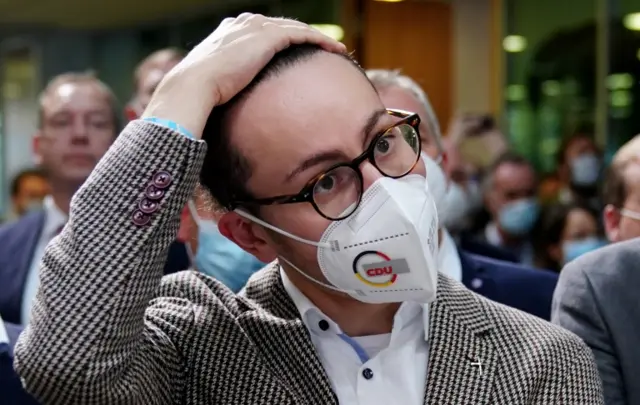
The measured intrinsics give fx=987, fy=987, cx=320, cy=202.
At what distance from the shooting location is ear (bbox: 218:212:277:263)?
1677 mm

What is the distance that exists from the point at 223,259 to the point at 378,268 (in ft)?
3.19

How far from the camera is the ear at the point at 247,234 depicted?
1677 millimetres

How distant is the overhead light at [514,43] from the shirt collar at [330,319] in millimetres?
7117

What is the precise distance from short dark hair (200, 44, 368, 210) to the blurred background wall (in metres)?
4.07

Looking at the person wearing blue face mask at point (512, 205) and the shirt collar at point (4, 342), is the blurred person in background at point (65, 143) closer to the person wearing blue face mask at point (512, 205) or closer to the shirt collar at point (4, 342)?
the shirt collar at point (4, 342)

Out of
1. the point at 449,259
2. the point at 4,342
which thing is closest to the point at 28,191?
the point at 449,259

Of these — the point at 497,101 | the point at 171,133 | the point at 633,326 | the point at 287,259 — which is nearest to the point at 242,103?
the point at 171,133

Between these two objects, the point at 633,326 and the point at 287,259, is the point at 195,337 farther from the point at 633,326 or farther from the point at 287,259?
the point at 633,326

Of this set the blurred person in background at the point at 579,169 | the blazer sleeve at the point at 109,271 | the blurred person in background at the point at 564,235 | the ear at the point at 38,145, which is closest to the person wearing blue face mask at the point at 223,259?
the blazer sleeve at the point at 109,271

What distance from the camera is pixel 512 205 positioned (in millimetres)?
5473

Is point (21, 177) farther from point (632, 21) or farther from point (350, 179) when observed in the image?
point (350, 179)

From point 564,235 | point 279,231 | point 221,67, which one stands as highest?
point 221,67

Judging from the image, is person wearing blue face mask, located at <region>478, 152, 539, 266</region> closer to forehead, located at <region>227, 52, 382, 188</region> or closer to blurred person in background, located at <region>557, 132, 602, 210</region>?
blurred person in background, located at <region>557, 132, 602, 210</region>

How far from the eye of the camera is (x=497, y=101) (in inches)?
343
